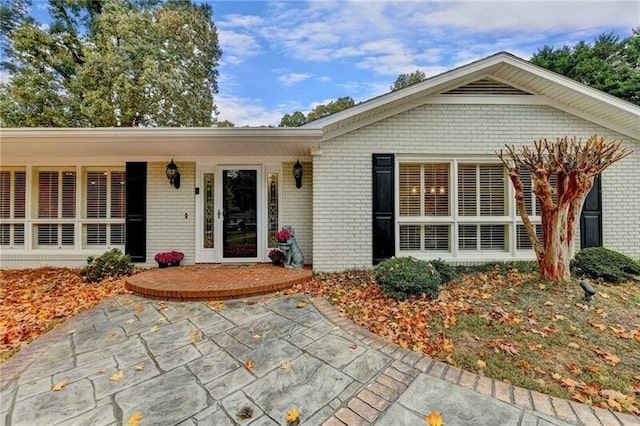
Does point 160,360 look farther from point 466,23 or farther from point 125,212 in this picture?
point 466,23

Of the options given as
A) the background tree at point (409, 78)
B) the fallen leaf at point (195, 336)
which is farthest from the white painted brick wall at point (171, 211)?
the background tree at point (409, 78)

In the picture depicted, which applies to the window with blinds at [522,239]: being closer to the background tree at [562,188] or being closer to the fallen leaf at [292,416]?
the background tree at [562,188]

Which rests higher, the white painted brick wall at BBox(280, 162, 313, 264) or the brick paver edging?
the white painted brick wall at BBox(280, 162, 313, 264)

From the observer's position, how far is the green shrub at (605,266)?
4480 millimetres

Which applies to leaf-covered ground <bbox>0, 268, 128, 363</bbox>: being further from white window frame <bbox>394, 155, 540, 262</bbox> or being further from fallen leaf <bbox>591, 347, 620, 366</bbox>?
fallen leaf <bbox>591, 347, 620, 366</bbox>

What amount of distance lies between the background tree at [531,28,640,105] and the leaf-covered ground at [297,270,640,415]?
1230cm

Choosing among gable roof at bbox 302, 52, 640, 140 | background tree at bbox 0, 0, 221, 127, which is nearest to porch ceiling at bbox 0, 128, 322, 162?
gable roof at bbox 302, 52, 640, 140

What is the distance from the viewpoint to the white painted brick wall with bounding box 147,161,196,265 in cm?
612

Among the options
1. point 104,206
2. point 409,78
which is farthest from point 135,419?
point 409,78

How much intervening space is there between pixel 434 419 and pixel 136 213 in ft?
21.2

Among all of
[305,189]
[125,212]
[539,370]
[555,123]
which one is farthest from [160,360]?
[555,123]

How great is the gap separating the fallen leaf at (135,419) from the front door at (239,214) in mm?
4223

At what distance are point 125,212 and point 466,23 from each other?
9359 mm

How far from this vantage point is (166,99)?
37.8ft
